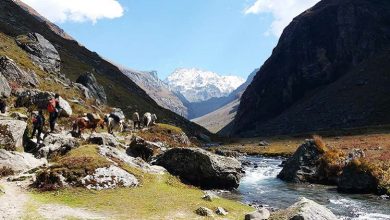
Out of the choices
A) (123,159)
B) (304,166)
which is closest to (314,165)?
(304,166)

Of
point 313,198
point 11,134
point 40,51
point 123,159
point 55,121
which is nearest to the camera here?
point 11,134

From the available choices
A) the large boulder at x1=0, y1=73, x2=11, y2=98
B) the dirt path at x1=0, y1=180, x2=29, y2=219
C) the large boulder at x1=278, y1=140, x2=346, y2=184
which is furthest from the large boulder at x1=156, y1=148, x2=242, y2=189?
the large boulder at x1=0, y1=73, x2=11, y2=98

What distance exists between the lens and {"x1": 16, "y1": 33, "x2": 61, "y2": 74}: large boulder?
95.4m

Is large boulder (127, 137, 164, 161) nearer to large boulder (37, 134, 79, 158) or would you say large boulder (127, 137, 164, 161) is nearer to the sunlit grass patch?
large boulder (37, 134, 79, 158)

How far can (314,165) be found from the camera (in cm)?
4906

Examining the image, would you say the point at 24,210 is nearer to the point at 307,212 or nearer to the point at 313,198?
the point at 307,212

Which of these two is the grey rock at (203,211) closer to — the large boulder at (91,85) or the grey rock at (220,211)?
the grey rock at (220,211)

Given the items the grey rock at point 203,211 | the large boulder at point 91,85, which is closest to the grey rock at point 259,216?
the grey rock at point 203,211

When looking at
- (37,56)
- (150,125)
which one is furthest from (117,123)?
(37,56)

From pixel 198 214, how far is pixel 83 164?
9782mm

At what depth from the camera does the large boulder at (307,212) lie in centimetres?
1953

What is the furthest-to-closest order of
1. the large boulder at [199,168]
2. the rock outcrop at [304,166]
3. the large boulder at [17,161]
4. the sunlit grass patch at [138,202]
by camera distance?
the rock outcrop at [304,166]
the large boulder at [199,168]
the large boulder at [17,161]
the sunlit grass patch at [138,202]

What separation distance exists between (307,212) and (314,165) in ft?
99.8

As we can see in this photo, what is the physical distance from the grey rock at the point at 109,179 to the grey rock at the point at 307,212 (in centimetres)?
1305
